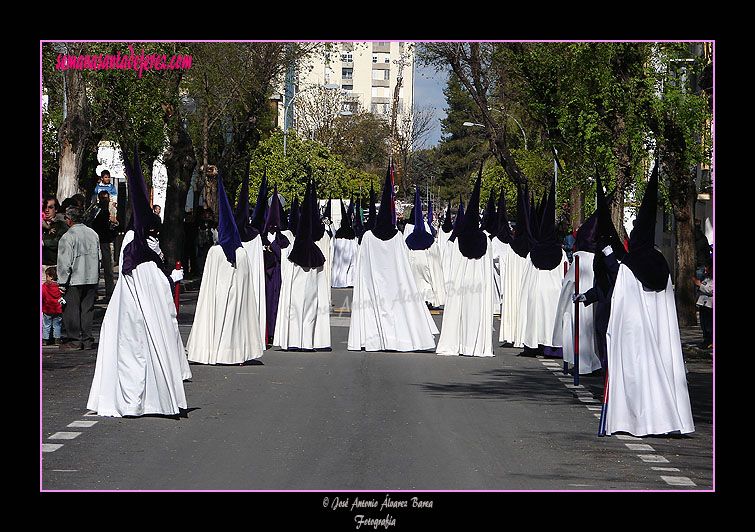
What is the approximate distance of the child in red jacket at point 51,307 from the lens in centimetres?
1742

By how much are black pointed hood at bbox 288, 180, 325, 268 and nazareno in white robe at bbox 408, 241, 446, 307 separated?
874 cm

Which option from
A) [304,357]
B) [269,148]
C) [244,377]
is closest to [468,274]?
[304,357]

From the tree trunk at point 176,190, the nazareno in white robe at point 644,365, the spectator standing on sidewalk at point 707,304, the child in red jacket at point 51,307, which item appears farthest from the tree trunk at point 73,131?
the nazareno in white robe at point 644,365

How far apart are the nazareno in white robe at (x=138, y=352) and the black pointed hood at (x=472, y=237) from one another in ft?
25.5

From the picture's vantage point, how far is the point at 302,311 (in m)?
18.2

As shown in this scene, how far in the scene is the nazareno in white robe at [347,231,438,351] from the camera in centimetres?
1852

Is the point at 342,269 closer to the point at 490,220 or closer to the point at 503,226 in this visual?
the point at 503,226

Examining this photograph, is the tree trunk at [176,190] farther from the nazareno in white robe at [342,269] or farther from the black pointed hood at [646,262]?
the black pointed hood at [646,262]

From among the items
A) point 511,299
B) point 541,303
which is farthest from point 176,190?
point 541,303

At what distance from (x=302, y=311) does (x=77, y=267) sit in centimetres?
335

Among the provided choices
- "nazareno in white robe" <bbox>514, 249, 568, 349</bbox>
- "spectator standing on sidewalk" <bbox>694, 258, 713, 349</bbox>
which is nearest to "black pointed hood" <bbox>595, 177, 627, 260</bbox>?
"nazareno in white robe" <bbox>514, 249, 568, 349</bbox>

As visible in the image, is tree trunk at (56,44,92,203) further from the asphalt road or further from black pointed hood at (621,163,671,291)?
black pointed hood at (621,163,671,291)

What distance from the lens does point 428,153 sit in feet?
448

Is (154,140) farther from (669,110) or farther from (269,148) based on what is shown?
(269,148)
